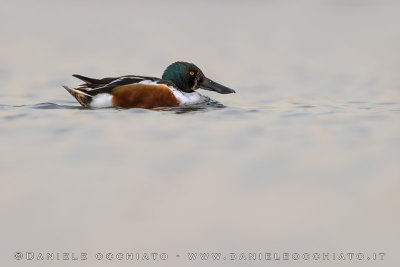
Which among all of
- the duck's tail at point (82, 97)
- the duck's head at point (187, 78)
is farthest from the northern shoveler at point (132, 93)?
the duck's head at point (187, 78)

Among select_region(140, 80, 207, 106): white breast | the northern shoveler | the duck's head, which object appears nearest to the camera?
the northern shoveler

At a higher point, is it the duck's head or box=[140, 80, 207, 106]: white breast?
the duck's head

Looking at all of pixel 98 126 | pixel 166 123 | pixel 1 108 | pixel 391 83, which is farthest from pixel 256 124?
pixel 391 83

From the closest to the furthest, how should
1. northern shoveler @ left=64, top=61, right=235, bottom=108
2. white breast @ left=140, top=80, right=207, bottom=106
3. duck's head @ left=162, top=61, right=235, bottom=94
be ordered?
northern shoveler @ left=64, top=61, right=235, bottom=108, white breast @ left=140, top=80, right=207, bottom=106, duck's head @ left=162, top=61, right=235, bottom=94

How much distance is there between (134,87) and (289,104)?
2284 mm

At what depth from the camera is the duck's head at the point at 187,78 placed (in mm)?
10461

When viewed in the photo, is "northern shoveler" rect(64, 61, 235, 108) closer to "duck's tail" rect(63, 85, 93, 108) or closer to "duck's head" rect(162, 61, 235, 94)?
"duck's tail" rect(63, 85, 93, 108)

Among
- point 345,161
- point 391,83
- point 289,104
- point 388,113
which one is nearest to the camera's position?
point 345,161

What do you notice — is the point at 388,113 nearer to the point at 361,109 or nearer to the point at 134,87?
the point at 361,109

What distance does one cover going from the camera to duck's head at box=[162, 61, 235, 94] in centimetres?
1046


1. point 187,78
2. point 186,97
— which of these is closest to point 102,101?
point 186,97

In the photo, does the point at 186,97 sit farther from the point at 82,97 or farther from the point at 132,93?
the point at 82,97

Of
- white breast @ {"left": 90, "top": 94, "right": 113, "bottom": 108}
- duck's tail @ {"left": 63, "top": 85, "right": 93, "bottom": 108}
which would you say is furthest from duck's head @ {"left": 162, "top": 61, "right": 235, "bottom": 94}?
duck's tail @ {"left": 63, "top": 85, "right": 93, "bottom": 108}

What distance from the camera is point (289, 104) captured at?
33.8ft
